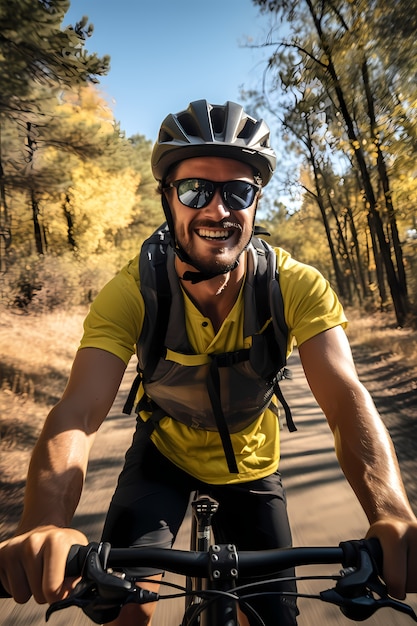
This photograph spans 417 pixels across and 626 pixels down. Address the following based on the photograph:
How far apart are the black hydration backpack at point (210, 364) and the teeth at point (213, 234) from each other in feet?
0.90

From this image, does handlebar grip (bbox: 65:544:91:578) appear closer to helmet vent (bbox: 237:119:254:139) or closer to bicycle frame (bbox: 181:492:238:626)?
bicycle frame (bbox: 181:492:238:626)

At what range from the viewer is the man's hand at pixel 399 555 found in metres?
1.13

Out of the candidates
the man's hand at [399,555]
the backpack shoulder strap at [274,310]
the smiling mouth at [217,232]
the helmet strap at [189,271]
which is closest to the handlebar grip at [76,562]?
the man's hand at [399,555]

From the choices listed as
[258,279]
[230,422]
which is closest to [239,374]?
[230,422]

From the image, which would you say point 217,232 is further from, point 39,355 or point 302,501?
point 39,355

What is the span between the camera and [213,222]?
225 centimetres

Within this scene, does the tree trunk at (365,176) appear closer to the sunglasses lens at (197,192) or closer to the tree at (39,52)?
the tree at (39,52)

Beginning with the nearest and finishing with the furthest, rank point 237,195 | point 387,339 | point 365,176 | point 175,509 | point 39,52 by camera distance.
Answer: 1. point 175,509
2. point 237,195
3. point 39,52
4. point 387,339
5. point 365,176

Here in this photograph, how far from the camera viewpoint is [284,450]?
4730mm

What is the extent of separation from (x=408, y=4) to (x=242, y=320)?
7824mm

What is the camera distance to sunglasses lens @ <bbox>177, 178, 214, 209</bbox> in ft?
7.37

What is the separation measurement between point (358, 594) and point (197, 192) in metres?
1.81

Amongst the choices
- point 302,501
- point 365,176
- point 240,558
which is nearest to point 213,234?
point 240,558

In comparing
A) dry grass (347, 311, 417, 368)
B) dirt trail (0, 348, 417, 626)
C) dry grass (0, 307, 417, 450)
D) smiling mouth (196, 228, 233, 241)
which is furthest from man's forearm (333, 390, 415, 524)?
dry grass (347, 311, 417, 368)
